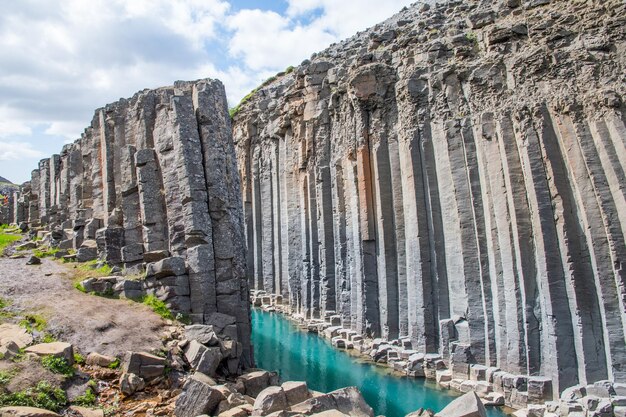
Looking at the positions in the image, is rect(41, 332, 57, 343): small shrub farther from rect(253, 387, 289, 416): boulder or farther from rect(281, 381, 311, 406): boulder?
rect(281, 381, 311, 406): boulder

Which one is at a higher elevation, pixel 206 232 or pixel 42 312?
pixel 206 232

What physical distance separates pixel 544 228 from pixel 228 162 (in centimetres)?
1096

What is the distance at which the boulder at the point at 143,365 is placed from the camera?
1021cm

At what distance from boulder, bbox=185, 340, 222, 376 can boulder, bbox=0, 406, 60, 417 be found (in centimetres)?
383

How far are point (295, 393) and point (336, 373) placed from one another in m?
10.3

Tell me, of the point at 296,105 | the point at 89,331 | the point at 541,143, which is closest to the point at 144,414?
the point at 89,331

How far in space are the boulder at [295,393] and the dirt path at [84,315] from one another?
3492mm

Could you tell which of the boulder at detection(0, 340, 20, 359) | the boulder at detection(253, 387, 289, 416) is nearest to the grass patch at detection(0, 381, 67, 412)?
the boulder at detection(0, 340, 20, 359)

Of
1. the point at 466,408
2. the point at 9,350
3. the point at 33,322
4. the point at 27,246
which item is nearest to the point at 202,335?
the point at 33,322

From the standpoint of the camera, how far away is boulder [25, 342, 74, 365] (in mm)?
9625

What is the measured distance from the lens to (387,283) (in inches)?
838

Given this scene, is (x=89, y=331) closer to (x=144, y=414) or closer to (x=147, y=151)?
(x=144, y=414)

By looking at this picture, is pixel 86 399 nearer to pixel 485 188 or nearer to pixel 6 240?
pixel 485 188

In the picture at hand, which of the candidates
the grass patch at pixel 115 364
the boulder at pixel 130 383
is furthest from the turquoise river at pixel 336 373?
the grass patch at pixel 115 364
